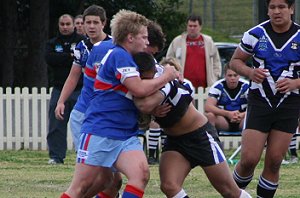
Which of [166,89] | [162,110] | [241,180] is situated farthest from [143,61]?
[241,180]

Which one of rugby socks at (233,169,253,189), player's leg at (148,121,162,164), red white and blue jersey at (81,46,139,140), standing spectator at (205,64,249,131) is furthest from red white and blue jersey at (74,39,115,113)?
standing spectator at (205,64,249,131)

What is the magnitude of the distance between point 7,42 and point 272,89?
15630 millimetres

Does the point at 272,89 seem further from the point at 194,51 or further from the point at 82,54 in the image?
the point at 194,51

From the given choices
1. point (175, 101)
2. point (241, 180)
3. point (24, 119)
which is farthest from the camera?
point (24, 119)

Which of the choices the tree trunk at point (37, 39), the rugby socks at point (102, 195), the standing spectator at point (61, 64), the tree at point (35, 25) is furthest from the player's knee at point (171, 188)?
the tree trunk at point (37, 39)

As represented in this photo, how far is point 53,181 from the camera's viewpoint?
1166 cm

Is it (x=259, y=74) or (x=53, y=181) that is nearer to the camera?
(x=259, y=74)

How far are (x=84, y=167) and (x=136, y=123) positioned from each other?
528 millimetres

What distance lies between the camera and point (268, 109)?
8.85 metres

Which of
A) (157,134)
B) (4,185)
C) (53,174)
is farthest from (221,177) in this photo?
(157,134)

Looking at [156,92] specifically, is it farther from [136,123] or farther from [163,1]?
[163,1]

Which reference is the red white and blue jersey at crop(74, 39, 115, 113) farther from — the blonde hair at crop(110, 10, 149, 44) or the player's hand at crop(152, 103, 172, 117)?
the player's hand at crop(152, 103, 172, 117)

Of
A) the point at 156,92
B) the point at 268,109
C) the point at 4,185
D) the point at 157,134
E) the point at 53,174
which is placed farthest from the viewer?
the point at 157,134

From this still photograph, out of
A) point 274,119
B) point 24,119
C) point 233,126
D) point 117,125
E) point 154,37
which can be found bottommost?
point 24,119
